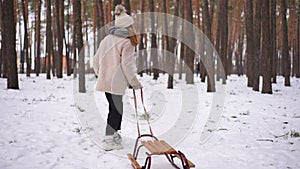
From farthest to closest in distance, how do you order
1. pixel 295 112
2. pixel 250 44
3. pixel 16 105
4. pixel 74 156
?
pixel 250 44, pixel 295 112, pixel 16 105, pixel 74 156

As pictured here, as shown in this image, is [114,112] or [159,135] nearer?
[114,112]

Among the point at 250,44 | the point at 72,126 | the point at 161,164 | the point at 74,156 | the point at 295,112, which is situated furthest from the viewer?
the point at 250,44

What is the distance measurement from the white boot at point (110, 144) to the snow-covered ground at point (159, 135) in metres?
0.10

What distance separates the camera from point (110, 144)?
460 centimetres

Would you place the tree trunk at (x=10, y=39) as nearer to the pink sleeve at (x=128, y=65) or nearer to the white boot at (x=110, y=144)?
Answer: the white boot at (x=110, y=144)

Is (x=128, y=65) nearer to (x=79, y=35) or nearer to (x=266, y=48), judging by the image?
(x=79, y=35)

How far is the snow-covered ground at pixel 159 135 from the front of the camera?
3.98 m

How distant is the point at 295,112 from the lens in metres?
8.07

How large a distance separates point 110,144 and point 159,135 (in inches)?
52.1

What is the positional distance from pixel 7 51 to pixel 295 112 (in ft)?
34.0

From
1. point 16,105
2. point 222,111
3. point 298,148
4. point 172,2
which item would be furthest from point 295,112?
point 172,2

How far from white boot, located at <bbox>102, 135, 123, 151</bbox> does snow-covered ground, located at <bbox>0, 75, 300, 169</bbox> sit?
103mm

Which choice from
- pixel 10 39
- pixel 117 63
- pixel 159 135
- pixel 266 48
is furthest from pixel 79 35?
pixel 266 48

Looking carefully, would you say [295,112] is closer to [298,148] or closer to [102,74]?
[298,148]
